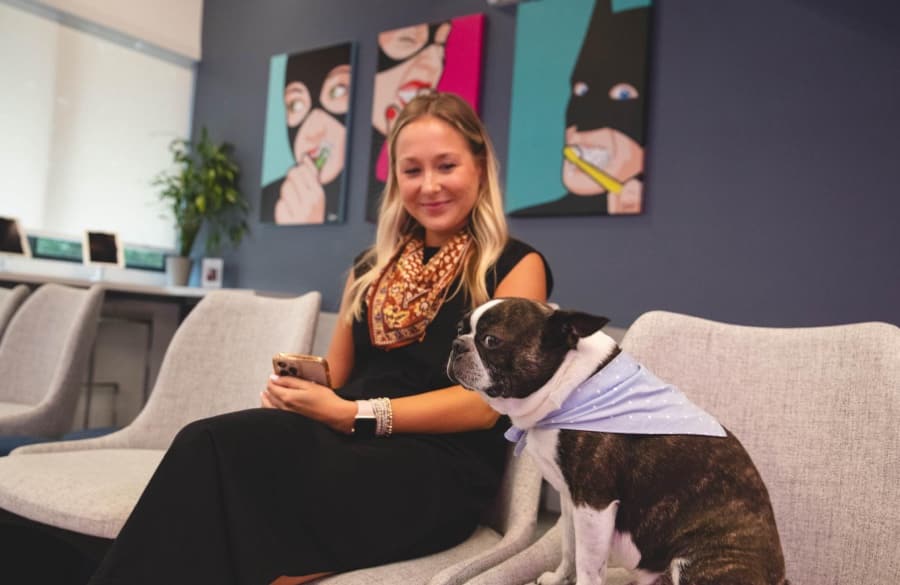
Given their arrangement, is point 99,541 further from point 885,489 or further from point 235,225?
point 235,225

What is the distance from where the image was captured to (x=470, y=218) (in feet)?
5.57

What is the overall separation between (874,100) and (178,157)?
4612mm

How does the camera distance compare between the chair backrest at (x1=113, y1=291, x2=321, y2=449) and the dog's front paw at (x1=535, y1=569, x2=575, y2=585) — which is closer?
the dog's front paw at (x1=535, y1=569, x2=575, y2=585)

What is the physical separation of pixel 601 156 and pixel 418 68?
1.41m

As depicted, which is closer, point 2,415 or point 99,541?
point 99,541

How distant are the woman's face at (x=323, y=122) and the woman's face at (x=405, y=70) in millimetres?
310

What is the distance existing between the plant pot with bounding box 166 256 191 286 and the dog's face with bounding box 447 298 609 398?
4.58 m

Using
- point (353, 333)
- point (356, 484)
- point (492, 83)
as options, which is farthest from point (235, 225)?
point (356, 484)

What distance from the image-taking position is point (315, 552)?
3.79ft

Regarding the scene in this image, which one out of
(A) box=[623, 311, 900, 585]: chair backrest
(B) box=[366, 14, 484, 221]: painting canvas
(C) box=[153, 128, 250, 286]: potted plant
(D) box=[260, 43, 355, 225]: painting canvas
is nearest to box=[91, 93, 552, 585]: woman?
(A) box=[623, 311, 900, 585]: chair backrest

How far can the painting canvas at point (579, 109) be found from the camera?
3459mm

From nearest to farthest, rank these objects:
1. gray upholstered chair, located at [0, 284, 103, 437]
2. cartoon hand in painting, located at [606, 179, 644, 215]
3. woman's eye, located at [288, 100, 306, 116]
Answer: gray upholstered chair, located at [0, 284, 103, 437], cartoon hand in painting, located at [606, 179, 644, 215], woman's eye, located at [288, 100, 306, 116]

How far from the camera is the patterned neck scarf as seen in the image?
5.14 ft

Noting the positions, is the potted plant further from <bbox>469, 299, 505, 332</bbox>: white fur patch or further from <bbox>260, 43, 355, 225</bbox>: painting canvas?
<bbox>469, 299, 505, 332</bbox>: white fur patch
